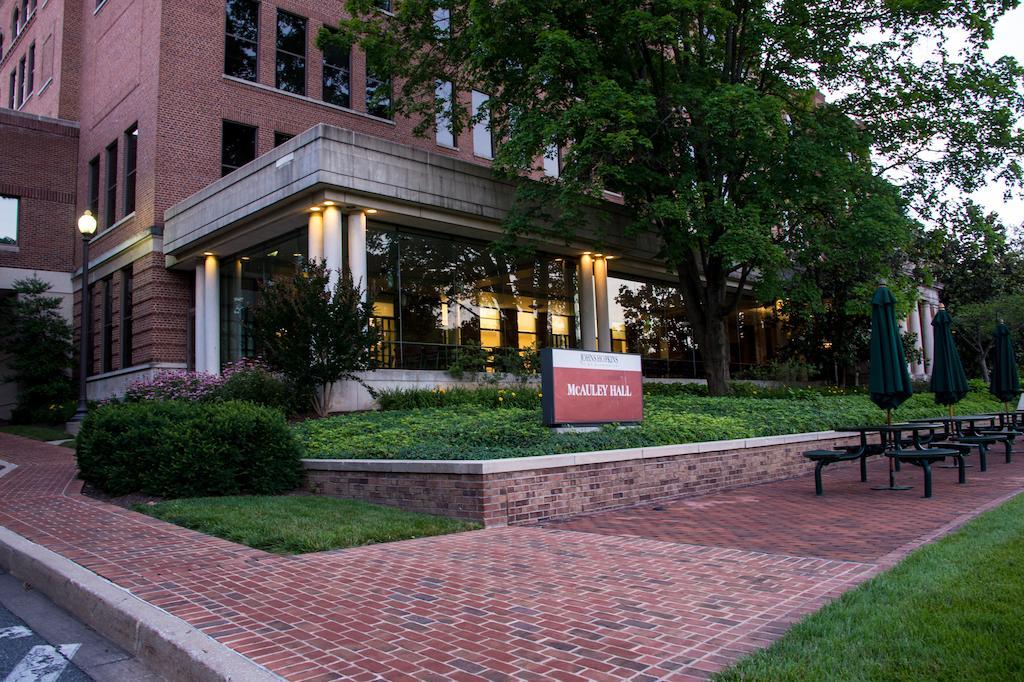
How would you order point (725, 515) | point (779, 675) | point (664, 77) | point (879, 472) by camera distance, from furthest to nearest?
point (664, 77) → point (879, 472) → point (725, 515) → point (779, 675)

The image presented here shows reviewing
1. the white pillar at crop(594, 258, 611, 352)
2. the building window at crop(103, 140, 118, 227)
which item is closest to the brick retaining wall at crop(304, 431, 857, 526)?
the white pillar at crop(594, 258, 611, 352)

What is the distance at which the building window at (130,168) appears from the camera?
23531 mm

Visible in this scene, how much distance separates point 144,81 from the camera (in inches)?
877

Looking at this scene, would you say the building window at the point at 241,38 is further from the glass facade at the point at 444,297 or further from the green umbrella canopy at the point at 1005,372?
the green umbrella canopy at the point at 1005,372

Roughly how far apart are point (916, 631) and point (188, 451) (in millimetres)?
8387

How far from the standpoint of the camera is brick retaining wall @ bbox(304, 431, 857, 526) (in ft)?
27.2

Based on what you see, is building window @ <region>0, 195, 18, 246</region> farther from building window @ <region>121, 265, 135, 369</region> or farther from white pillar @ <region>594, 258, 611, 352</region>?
white pillar @ <region>594, 258, 611, 352</region>

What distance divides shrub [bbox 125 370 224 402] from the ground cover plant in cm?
425

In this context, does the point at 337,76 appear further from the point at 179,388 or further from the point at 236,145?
the point at 179,388

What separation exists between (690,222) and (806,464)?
6.35m

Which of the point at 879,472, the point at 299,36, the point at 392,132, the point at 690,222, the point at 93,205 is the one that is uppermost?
the point at 299,36

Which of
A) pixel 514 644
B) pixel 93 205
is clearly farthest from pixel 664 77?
pixel 93 205

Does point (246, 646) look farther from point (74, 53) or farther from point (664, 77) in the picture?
point (74, 53)

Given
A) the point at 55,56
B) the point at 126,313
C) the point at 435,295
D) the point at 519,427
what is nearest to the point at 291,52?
the point at 126,313
